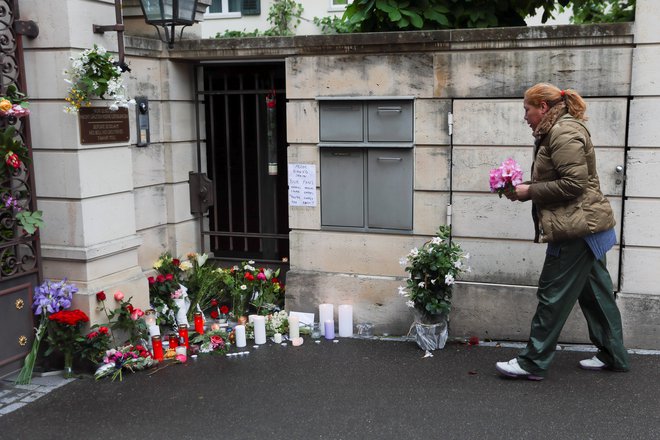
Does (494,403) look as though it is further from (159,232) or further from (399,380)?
(159,232)

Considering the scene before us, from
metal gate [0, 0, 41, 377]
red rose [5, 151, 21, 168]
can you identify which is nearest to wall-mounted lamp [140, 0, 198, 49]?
metal gate [0, 0, 41, 377]

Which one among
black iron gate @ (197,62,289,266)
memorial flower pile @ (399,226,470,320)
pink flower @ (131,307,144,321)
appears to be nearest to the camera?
pink flower @ (131,307,144,321)

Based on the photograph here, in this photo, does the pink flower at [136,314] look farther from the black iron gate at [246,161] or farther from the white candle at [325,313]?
the black iron gate at [246,161]

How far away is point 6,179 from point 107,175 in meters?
0.81

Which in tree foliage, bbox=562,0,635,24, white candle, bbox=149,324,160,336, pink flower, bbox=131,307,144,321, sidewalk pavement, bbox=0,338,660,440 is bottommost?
sidewalk pavement, bbox=0,338,660,440

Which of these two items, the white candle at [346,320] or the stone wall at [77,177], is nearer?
the stone wall at [77,177]

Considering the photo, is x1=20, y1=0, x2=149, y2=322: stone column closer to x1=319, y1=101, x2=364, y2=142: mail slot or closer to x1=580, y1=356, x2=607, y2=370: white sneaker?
x1=319, y1=101, x2=364, y2=142: mail slot

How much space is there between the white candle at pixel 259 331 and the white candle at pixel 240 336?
0.39 ft

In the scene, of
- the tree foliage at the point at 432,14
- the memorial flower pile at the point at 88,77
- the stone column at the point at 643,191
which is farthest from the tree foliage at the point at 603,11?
the memorial flower pile at the point at 88,77

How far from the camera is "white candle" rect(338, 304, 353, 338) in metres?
6.66

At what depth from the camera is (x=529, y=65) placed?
612 centimetres

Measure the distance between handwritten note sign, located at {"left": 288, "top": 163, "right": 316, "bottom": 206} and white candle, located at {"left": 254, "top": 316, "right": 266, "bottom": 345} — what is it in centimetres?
119

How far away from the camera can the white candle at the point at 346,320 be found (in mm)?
6664

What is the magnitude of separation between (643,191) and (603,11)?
5.53 m
